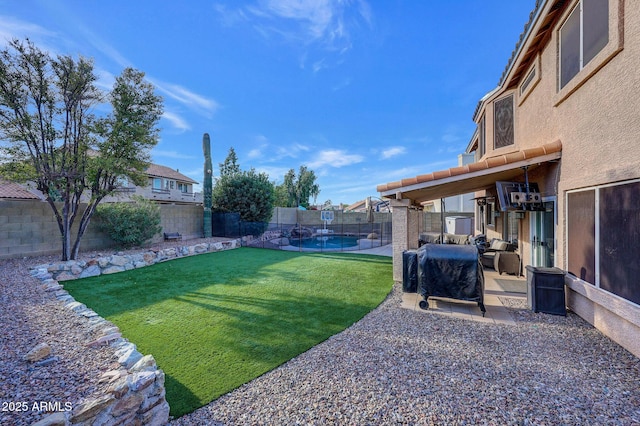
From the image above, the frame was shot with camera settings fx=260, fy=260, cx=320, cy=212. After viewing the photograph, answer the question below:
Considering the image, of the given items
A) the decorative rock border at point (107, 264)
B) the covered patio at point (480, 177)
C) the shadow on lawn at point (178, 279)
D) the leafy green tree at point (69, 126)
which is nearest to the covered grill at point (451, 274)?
the covered patio at point (480, 177)

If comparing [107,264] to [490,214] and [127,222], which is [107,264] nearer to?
[127,222]

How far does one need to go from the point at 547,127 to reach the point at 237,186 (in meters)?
16.5

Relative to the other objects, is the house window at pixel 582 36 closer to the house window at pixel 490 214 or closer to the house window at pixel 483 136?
the house window at pixel 483 136

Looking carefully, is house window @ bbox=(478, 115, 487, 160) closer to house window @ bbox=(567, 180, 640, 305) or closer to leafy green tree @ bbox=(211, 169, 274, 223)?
house window @ bbox=(567, 180, 640, 305)

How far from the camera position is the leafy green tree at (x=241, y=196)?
59.9ft

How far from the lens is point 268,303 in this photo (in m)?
A: 6.11

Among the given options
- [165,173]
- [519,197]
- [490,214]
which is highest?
[165,173]

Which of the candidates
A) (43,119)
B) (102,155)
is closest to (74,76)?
(43,119)

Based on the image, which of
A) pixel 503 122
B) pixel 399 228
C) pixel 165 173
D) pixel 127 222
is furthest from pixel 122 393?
pixel 165 173

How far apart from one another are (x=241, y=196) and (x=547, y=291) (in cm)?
1666

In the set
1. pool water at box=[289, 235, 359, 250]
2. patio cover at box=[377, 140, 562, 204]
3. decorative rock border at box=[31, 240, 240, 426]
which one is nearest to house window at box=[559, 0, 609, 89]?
patio cover at box=[377, 140, 562, 204]

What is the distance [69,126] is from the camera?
891 centimetres

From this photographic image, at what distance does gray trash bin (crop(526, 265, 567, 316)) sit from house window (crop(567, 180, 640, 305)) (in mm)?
349

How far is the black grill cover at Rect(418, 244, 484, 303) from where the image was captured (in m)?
5.46
